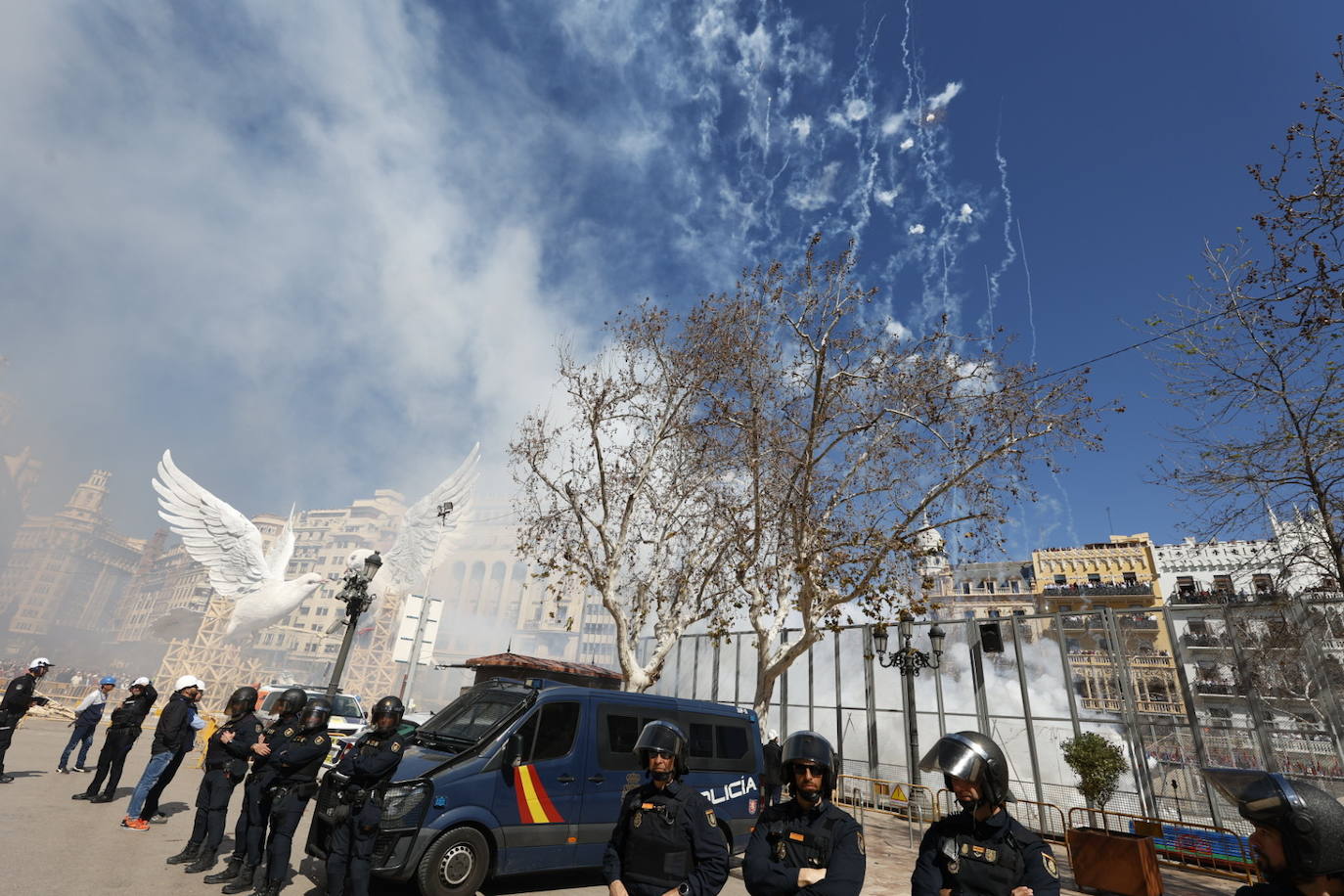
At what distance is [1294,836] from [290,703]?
7.68 m

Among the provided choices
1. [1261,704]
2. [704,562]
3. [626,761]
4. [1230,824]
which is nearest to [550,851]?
[626,761]

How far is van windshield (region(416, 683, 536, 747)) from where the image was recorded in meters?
6.77

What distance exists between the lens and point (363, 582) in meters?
12.1

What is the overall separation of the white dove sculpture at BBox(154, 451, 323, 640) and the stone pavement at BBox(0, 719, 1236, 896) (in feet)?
70.2

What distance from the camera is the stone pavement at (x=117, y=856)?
5.46m

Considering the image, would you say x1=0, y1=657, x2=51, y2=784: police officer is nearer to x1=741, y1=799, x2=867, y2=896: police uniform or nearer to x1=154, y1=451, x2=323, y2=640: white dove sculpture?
x1=741, y1=799, x2=867, y2=896: police uniform

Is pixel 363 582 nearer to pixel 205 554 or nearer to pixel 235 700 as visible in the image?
pixel 235 700

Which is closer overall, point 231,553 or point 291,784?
point 291,784

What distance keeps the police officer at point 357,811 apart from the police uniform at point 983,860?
3.84 metres

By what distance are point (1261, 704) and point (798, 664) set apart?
1260cm

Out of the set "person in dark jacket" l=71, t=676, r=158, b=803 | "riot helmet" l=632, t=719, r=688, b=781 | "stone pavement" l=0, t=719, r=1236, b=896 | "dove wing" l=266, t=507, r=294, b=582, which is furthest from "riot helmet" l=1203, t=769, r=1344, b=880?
"dove wing" l=266, t=507, r=294, b=582

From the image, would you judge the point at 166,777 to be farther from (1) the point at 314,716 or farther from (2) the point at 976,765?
(2) the point at 976,765

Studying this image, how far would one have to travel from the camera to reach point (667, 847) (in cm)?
326

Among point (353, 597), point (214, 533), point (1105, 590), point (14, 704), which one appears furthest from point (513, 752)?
point (1105, 590)
